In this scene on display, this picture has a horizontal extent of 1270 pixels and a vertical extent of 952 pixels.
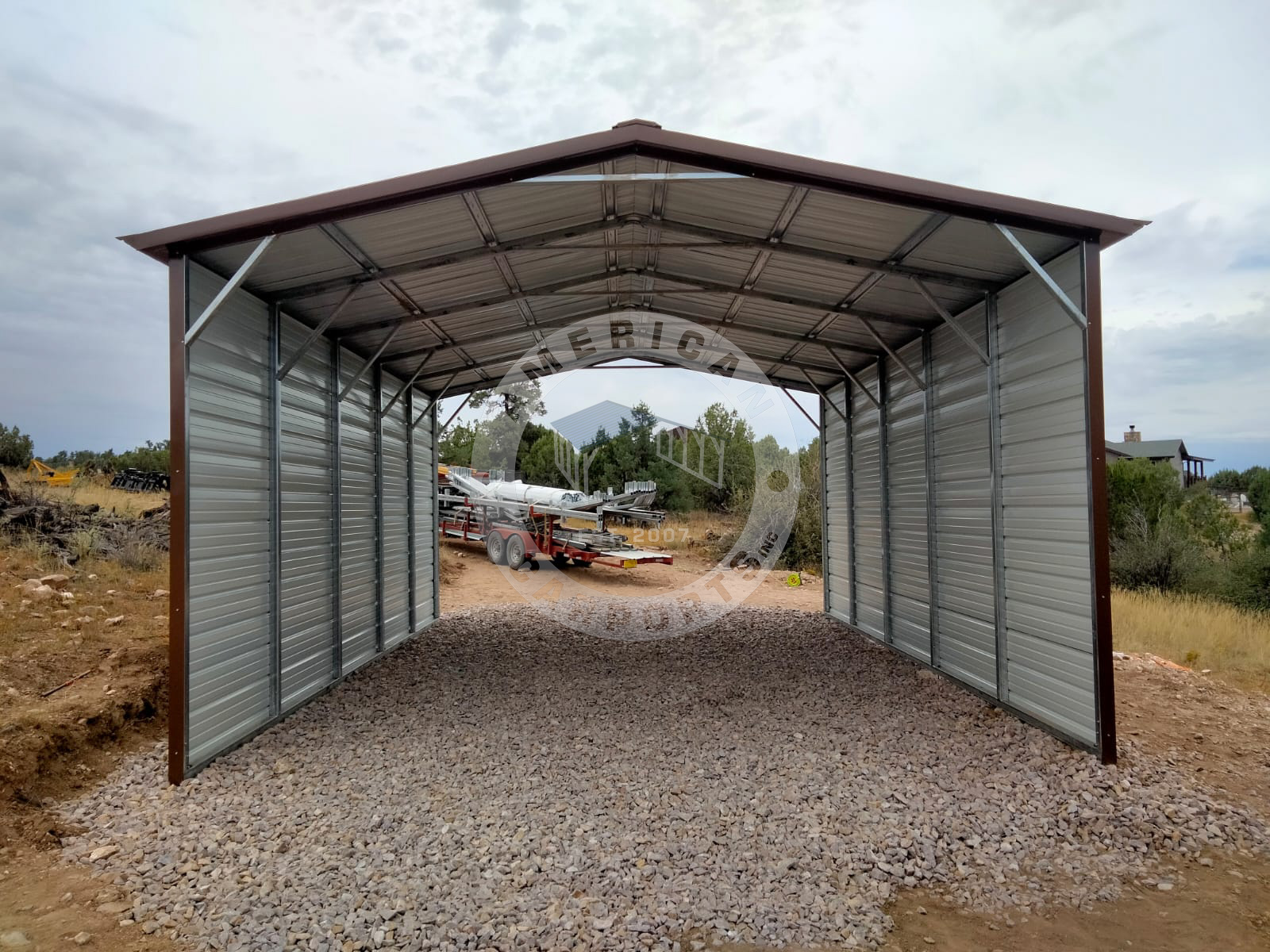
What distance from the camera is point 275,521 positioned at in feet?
17.8

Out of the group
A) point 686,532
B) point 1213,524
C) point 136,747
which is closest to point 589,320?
point 136,747

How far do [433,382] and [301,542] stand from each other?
13.1ft

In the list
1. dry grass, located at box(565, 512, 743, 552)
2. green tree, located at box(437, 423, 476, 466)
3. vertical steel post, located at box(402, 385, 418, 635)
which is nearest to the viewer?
vertical steel post, located at box(402, 385, 418, 635)

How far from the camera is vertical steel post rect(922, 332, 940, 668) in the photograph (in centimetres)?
704

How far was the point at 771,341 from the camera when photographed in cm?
857

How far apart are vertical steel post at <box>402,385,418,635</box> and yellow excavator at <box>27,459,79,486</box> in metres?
10.6

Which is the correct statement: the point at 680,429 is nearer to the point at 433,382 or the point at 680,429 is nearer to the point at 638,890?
the point at 433,382

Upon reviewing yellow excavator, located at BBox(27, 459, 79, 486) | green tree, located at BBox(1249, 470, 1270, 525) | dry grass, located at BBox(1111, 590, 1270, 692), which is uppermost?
yellow excavator, located at BBox(27, 459, 79, 486)

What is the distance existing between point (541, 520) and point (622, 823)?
1097cm

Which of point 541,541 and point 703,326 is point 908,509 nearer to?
point 703,326
